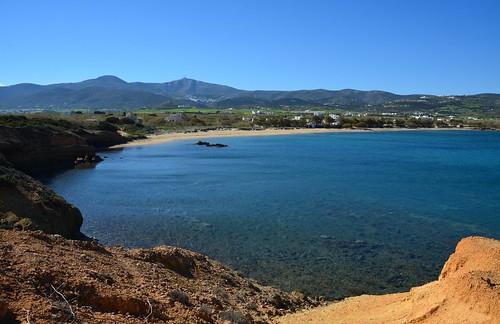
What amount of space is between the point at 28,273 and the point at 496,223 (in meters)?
28.4

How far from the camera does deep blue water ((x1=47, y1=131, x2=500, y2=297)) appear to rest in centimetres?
2136

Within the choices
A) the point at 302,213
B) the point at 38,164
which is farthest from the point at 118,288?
the point at 38,164

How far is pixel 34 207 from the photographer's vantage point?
20844mm

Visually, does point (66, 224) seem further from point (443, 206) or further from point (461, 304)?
point (443, 206)

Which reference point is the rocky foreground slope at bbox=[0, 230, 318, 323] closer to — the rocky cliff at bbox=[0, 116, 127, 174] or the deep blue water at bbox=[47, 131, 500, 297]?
the deep blue water at bbox=[47, 131, 500, 297]

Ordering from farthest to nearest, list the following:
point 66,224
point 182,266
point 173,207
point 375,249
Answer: point 173,207
point 375,249
point 66,224
point 182,266

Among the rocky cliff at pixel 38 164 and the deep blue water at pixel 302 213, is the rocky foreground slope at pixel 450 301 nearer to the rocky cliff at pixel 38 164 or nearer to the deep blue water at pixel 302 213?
the deep blue water at pixel 302 213

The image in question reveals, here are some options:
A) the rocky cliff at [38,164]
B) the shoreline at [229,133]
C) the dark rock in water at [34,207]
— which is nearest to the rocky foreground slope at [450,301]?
Answer: the rocky cliff at [38,164]

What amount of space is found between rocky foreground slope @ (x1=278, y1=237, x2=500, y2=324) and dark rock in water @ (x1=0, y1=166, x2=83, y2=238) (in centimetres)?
1130

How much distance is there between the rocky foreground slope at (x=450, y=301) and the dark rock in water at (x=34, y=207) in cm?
1130

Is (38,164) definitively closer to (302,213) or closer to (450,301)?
(302,213)

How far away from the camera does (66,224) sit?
22.2 m

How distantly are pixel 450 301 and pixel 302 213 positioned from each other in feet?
71.9

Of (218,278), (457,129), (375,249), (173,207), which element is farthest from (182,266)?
(457,129)
